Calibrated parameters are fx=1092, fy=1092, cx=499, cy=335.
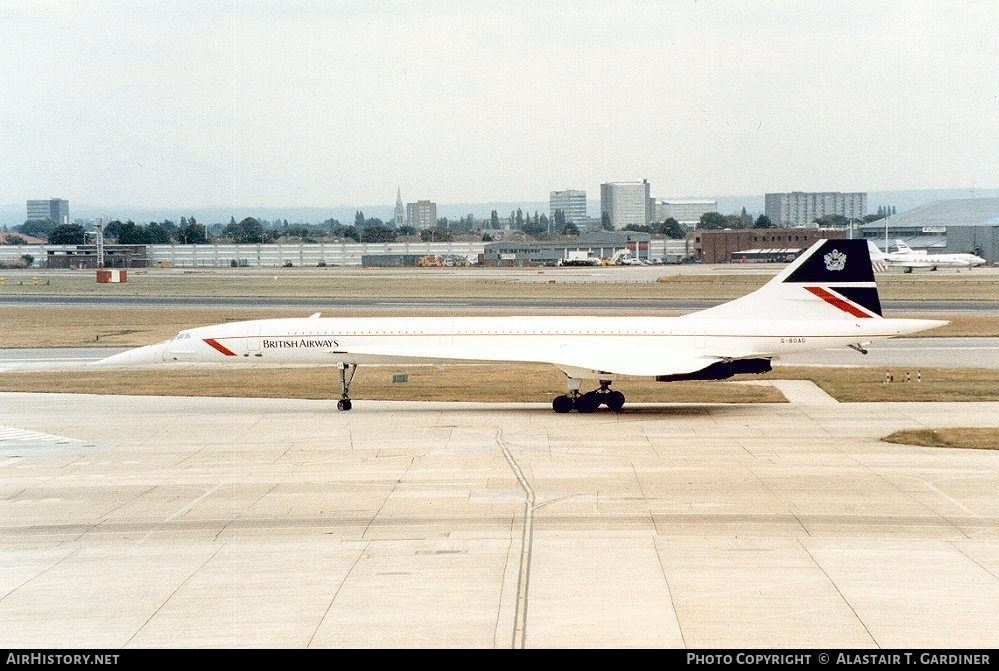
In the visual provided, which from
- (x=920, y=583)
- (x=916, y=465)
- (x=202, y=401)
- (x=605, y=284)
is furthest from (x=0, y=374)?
(x=605, y=284)

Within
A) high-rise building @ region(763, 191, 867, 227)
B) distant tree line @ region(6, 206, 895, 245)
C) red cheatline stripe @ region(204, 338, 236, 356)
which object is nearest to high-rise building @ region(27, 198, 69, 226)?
distant tree line @ region(6, 206, 895, 245)

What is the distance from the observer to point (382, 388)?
38.6 meters

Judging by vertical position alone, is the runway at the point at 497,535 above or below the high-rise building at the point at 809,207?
below

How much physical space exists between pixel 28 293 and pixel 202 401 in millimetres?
55419

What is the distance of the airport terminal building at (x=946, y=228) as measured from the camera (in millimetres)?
104188

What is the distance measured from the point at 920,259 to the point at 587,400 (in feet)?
259

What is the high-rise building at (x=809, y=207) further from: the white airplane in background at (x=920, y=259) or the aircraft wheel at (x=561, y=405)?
the aircraft wheel at (x=561, y=405)

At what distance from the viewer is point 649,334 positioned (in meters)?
32.9

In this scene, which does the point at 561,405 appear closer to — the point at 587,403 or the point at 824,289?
the point at 587,403

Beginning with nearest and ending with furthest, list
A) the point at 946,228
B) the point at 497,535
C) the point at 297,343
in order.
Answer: the point at 497,535
the point at 297,343
the point at 946,228

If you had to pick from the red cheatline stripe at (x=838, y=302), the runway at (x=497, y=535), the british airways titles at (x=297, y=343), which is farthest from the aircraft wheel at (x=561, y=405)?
the red cheatline stripe at (x=838, y=302)

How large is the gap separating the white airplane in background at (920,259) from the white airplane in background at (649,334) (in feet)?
234

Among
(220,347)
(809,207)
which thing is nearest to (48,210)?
(809,207)
